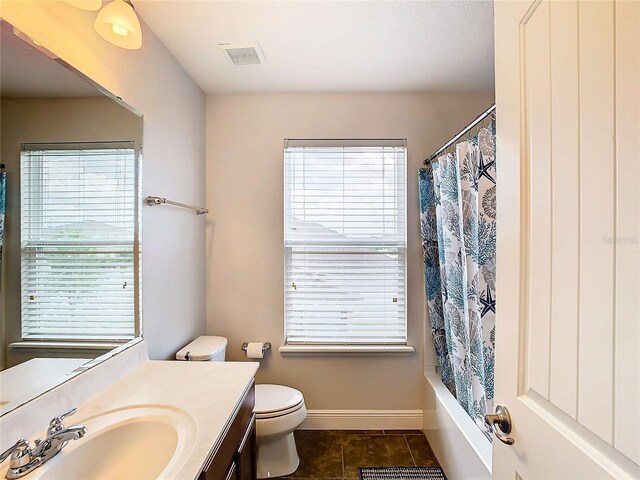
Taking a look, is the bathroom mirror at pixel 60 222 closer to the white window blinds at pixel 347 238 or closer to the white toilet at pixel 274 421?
the white toilet at pixel 274 421

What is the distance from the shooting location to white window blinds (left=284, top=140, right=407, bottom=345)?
2150mm

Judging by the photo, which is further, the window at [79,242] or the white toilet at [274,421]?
the white toilet at [274,421]

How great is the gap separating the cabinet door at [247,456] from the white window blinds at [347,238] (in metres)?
0.87

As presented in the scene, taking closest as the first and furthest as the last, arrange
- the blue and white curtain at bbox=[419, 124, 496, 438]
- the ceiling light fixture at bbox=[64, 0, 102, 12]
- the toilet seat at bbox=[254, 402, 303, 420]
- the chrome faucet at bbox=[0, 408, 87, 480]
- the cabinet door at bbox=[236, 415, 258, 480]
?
1. the chrome faucet at bbox=[0, 408, 87, 480]
2. the ceiling light fixture at bbox=[64, 0, 102, 12]
3. the cabinet door at bbox=[236, 415, 258, 480]
4. the blue and white curtain at bbox=[419, 124, 496, 438]
5. the toilet seat at bbox=[254, 402, 303, 420]

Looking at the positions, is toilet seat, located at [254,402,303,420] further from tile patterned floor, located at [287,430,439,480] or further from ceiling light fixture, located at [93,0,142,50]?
ceiling light fixture, located at [93,0,142,50]

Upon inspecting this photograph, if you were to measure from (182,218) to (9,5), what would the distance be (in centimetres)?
111

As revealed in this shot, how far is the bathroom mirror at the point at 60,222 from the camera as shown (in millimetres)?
859

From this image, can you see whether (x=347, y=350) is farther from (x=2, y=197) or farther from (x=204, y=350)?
(x=2, y=197)

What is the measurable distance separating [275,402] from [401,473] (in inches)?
32.3

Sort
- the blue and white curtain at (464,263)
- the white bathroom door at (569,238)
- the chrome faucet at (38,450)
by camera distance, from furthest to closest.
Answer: the blue and white curtain at (464,263) < the chrome faucet at (38,450) < the white bathroom door at (569,238)

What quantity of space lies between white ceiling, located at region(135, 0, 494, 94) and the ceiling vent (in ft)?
0.10

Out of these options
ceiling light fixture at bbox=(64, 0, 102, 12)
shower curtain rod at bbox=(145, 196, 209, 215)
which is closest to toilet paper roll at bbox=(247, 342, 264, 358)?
shower curtain rod at bbox=(145, 196, 209, 215)

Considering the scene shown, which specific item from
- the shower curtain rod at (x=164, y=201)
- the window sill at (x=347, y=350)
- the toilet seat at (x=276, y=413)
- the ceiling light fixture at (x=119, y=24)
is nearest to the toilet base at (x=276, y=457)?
the toilet seat at (x=276, y=413)

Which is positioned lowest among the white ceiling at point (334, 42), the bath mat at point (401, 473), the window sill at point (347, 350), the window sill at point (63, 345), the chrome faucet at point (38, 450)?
the bath mat at point (401, 473)
